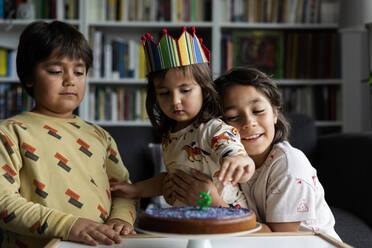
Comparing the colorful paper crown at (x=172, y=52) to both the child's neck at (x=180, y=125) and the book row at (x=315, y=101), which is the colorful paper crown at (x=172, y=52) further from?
the book row at (x=315, y=101)

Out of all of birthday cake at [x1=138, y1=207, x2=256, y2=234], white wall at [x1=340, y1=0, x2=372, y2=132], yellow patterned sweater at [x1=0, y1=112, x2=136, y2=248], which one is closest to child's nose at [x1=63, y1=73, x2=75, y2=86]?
yellow patterned sweater at [x1=0, y1=112, x2=136, y2=248]

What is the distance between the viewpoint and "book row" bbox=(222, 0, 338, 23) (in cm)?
319

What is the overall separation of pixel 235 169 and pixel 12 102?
8.71 ft

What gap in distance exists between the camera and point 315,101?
3275 mm

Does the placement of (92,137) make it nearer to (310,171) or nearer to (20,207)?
(20,207)

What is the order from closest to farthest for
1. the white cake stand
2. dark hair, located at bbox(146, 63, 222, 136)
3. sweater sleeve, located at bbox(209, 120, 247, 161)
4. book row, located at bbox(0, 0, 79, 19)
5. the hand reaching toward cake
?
the white cake stand, sweater sleeve, located at bbox(209, 120, 247, 161), the hand reaching toward cake, dark hair, located at bbox(146, 63, 222, 136), book row, located at bbox(0, 0, 79, 19)

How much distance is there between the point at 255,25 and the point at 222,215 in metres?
2.61

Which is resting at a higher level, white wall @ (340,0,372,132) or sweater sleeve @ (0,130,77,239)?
white wall @ (340,0,372,132)

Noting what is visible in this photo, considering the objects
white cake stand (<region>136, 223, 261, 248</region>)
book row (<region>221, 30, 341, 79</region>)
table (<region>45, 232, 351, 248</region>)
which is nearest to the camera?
white cake stand (<region>136, 223, 261, 248</region>)

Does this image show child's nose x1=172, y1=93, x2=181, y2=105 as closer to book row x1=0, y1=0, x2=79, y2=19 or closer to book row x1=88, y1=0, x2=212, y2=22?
book row x1=88, y1=0, x2=212, y2=22

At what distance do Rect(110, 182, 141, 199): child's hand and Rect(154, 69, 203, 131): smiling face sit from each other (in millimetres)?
257

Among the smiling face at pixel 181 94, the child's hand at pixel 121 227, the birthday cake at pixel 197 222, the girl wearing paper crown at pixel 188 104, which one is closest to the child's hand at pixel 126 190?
the girl wearing paper crown at pixel 188 104

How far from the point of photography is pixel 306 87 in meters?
3.27

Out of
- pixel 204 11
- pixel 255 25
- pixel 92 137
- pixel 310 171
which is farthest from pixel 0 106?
pixel 310 171
